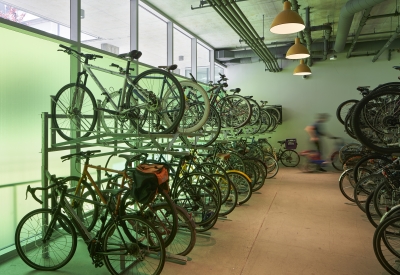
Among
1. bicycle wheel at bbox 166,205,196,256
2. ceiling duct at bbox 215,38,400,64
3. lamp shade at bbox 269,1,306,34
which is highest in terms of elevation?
ceiling duct at bbox 215,38,400,64

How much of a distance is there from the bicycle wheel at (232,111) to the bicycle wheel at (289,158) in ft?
13.6

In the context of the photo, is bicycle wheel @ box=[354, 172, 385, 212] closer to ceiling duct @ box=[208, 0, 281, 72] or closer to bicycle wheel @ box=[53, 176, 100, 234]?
ceiling duct @ box=[208, 0, 281, 72]

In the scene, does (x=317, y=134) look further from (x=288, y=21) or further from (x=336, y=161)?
(x=288, y=21)

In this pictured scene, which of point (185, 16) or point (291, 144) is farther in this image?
point (291, 144)

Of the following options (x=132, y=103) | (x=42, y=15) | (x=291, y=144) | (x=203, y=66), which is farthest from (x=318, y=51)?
(x=42, y=15)

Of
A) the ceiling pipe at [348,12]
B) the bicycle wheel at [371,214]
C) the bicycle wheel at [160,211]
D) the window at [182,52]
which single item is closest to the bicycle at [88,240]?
the bicycle wheel at [160,211]

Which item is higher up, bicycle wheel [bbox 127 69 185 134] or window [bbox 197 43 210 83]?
window [bbox 197 43 210 83]

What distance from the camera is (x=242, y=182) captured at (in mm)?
4723

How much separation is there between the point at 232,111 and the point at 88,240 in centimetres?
357

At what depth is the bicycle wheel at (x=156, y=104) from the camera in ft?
8.86

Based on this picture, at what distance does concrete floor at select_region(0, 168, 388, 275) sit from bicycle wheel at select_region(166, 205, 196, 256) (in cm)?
13

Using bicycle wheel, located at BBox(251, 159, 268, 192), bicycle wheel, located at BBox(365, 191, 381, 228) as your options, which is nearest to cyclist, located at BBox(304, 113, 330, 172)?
bicycle wheel, located at BBox(251, 159, 268, 192)

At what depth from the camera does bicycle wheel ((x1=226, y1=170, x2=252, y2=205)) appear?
4.58 meters

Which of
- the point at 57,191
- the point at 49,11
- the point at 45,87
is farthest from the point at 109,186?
the point at 49,11
